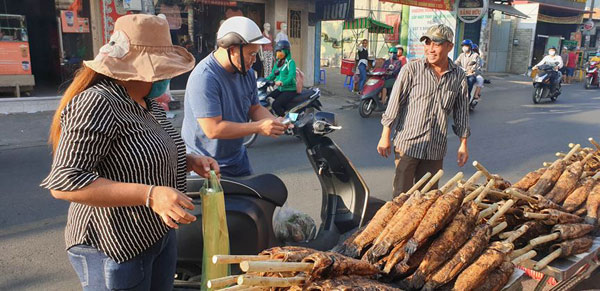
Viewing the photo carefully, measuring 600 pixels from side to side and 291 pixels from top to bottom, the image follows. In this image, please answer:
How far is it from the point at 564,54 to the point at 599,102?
968 cm

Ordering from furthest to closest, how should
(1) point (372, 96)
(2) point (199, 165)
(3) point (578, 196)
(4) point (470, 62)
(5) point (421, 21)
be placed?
A: 1. (5) point (421, 21)
2. (4) point (470, 62)
3. (1) point (372, 96)
4. (3) point (578, 196)
5. (2) point (199, 165)

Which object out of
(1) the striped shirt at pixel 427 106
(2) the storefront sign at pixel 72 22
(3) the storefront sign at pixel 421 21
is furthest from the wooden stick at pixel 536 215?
(3) the storefront sign at pixel 421 21

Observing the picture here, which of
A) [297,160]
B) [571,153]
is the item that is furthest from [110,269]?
[297,160]

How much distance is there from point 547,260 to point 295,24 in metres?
13.5

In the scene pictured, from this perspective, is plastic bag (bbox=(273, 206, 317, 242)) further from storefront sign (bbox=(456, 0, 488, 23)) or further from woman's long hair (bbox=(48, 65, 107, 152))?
storefront sign (bbox=(456, 0, 488, 23))

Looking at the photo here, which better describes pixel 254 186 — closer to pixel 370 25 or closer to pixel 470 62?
pixel 470 62

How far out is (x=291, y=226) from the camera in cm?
291

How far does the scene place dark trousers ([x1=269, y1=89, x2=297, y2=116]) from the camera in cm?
822

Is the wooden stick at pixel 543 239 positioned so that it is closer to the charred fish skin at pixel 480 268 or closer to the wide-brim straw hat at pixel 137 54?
the charred fish skin at pixel 480 268

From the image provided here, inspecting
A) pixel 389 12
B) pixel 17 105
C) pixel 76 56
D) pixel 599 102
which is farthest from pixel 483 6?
pixel 17 105

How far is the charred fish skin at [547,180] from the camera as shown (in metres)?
2.87

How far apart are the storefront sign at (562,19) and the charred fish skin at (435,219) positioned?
27.7m

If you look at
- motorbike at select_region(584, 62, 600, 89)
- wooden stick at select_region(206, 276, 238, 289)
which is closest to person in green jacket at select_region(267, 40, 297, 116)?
wooden stick at select_region(206, 276, 238, 289)

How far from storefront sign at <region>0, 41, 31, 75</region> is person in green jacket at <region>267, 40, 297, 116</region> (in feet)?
20.7
